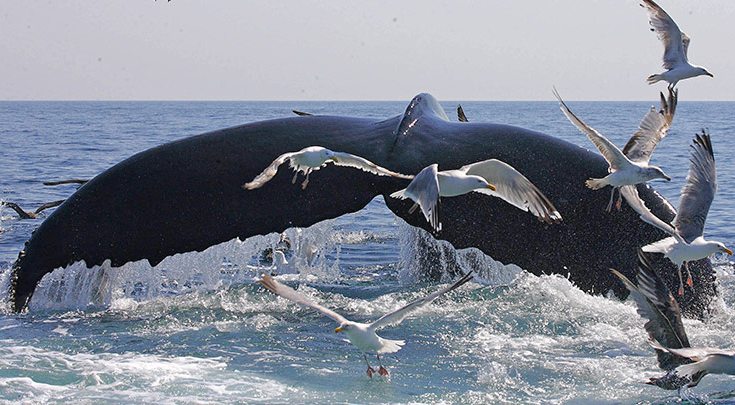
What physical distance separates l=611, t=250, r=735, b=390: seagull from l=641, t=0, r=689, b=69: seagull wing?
3.38 meters

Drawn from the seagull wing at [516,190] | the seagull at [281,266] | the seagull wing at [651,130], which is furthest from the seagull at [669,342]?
the seagull at [281,266]

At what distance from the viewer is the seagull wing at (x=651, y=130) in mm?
7348

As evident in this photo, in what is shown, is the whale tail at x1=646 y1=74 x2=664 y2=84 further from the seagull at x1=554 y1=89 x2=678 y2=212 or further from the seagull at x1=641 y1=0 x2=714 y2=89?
the seagull at x1=554 y1=89 x2=678 y2=212

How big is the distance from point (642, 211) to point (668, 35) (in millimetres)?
3111

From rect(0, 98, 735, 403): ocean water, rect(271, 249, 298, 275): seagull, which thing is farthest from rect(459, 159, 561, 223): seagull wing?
rect(271, 249, 298, 275): seagull

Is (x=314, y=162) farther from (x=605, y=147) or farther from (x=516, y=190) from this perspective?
(x=605, y=147)

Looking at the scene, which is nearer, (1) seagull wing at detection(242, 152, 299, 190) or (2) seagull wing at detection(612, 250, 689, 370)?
(2) seagull wing at detection(612, 250, 689, 370)

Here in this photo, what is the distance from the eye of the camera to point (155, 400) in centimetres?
552

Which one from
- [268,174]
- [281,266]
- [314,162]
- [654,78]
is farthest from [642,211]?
[281,266]

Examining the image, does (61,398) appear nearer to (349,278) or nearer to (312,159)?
(312,159)

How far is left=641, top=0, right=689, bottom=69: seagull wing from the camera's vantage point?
352 inches

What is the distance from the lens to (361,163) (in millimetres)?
6195

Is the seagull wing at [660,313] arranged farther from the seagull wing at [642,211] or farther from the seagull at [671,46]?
the seagull at [671,46]

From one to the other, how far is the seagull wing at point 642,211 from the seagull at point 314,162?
4.07ft
